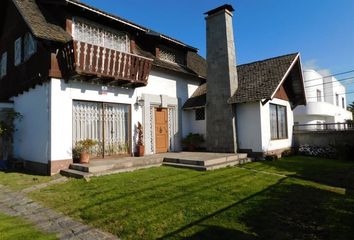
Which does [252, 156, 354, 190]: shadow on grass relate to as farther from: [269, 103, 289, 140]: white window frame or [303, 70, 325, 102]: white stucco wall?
[303, 70, 325, 102]: white stucco wall

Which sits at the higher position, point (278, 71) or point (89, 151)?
point (278, 71)

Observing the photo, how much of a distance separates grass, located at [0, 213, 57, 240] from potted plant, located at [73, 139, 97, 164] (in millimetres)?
4667

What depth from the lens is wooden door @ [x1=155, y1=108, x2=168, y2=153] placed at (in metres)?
13.6

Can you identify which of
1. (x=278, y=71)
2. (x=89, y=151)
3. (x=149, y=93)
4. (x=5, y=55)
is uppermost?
(x=5, y=55)

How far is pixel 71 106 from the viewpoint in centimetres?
1025

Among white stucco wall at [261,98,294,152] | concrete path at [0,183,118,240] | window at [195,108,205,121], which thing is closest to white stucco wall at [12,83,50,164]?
concrete path at [0,183,118,240]

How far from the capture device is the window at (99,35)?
11.1 m

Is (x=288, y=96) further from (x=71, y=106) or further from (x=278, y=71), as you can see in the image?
(x=71, y=106)

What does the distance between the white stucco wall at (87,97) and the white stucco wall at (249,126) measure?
10.6 feet

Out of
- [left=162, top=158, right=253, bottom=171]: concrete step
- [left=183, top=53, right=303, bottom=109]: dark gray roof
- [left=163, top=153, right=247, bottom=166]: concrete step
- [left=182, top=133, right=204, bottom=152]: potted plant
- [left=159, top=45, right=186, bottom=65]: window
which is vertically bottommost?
[left=162, top=158, right=253, bottom=171]: concrete step

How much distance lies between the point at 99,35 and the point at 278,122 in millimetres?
9825

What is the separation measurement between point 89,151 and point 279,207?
7505mm

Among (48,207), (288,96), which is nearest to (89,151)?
(48,207)

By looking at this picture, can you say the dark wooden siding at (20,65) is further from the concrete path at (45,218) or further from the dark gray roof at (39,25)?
the concrete path at (45,218)
